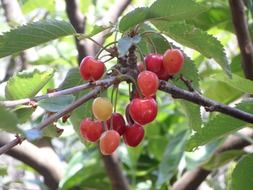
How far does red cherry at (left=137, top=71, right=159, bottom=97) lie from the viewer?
0.56 m

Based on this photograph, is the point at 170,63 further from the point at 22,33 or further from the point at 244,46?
the point at 244,46

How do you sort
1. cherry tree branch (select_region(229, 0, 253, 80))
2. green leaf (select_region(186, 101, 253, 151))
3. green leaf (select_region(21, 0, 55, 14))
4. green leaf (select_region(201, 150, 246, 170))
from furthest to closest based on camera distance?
green leaf (select_region(21, 0, 55, 14)) < green leaf (select_region(201, 150, 246, 170)) < cherry tree branch (select_region(229, 0, 253, 80)) < green leaf (select_region(186, 101, 253, 151))

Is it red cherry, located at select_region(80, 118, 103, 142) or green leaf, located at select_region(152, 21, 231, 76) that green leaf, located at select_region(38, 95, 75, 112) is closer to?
red cherry, located at select_region(80, 118, 103, 142)

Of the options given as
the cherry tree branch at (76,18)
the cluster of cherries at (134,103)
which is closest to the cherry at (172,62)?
the cluster of cherries at (134,103)

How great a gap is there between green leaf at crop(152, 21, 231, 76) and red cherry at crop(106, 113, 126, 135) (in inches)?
4.8

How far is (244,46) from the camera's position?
3.13 ft

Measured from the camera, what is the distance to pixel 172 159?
57.0 inches

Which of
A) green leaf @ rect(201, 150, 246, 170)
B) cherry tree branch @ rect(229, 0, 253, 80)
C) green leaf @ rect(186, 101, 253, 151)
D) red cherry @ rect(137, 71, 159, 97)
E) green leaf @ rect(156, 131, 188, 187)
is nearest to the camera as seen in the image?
red cherry @ rect(137, 71, 159, 97)

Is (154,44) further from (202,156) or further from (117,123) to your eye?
(202,156)

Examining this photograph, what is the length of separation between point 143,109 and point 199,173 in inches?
27.8

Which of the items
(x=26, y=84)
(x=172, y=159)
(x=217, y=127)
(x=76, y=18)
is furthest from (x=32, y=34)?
(x=172, y=159)

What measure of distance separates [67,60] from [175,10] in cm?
101

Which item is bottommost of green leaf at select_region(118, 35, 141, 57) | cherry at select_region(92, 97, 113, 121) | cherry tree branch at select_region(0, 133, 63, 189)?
cherry tree branch at select_region(0, 133, 63, 189)

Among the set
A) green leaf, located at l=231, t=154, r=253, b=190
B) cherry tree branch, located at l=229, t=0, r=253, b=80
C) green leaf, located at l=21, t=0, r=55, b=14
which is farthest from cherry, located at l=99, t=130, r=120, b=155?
green leaf, located at l=21, t=0, r=55, b=14
